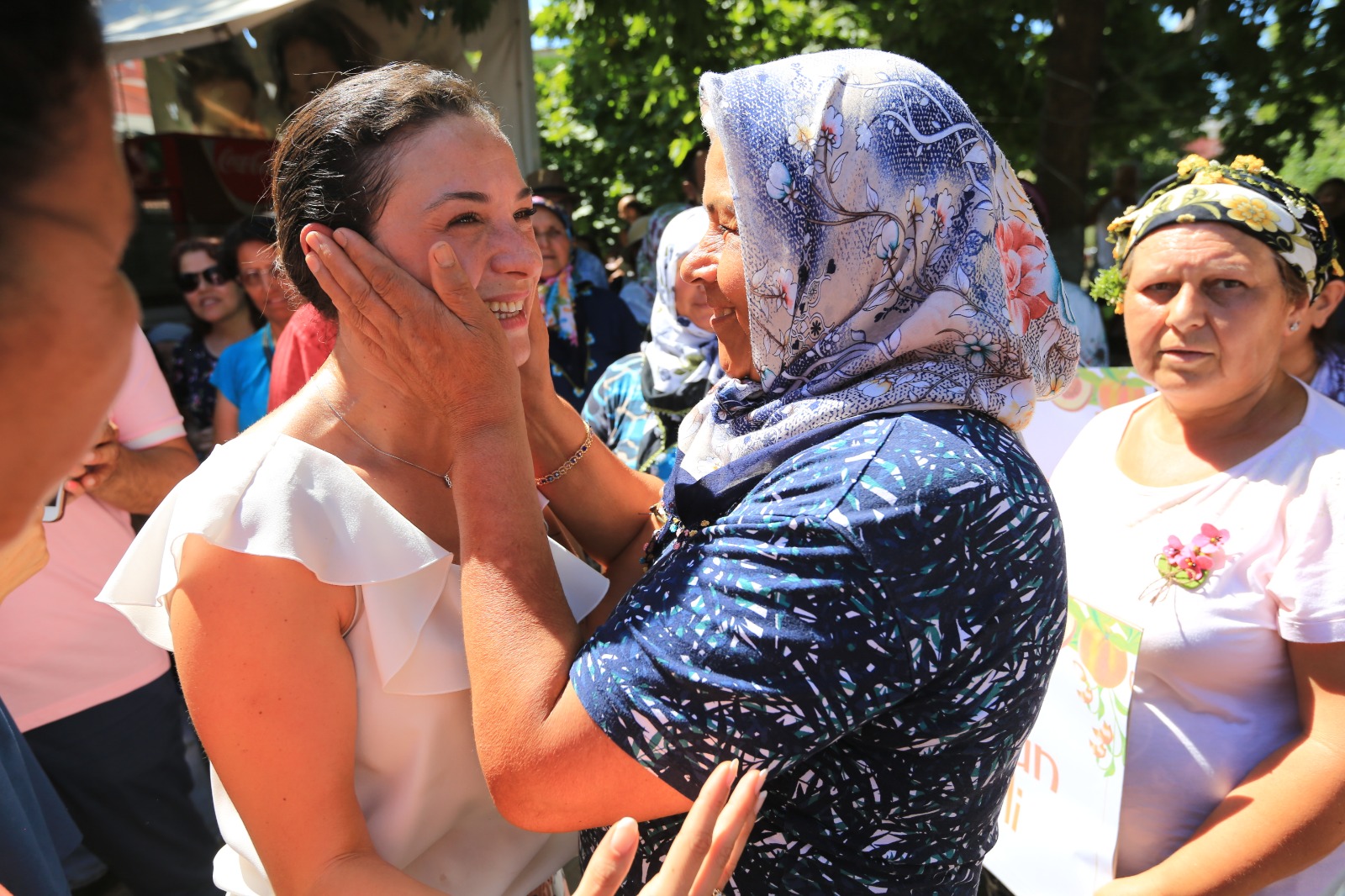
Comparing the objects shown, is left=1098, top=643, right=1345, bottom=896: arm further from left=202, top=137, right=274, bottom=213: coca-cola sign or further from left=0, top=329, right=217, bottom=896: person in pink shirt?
left=202, top=137, right=274, bottom=213: coca-cola sign

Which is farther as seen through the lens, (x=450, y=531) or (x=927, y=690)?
(x=450, y=531)

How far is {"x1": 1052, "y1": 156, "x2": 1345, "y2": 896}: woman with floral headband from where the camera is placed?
1.74m

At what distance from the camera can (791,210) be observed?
3.97 feet

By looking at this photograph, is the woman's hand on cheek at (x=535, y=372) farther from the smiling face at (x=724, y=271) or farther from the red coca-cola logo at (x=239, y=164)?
the red coca-cola logo at (x=239, y=164)

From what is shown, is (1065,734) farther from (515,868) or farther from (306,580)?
(306,580)

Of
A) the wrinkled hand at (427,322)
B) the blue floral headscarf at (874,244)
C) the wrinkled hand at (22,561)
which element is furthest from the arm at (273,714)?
the blue floral headscarf at (874,244)

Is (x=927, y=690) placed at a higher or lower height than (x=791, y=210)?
lower

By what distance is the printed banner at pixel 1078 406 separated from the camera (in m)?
2.59

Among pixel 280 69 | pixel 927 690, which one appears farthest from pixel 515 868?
pixel 280 69

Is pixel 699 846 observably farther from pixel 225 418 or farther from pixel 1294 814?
pixel 225 418

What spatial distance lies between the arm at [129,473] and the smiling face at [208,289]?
1926 millimetres

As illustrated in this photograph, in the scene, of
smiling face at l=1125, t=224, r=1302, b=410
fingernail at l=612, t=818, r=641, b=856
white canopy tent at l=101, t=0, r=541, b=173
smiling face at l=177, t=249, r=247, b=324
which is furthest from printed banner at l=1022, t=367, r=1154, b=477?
white canopy tent at l=101, t=0, r=541, b=173

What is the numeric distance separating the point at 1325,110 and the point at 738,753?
833 centimetres

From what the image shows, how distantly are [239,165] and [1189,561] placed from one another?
7270mm
